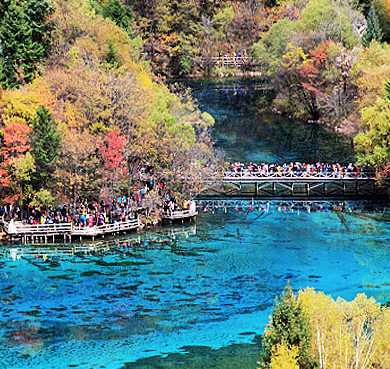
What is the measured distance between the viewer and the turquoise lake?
183 ft

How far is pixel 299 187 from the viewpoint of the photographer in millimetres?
95188

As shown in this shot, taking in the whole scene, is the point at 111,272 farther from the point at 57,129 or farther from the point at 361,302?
the point at 361,302

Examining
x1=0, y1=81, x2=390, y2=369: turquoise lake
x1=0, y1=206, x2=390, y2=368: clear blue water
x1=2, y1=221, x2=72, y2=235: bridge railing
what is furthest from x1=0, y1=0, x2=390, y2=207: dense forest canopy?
x1=0, y1=206, x2=390, y2=368: clear blue water

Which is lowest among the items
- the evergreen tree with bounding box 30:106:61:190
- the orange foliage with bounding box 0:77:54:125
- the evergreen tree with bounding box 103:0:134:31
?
the evergreen tree with bounding box 30:106:61:190

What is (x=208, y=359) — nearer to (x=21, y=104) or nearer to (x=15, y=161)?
(x=15, y=161)

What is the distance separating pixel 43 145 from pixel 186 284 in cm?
2163

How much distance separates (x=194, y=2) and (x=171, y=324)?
127m

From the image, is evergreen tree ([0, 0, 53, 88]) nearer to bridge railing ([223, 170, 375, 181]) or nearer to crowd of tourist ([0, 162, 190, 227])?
crowd of tourist ([0, 162, 190, 227])

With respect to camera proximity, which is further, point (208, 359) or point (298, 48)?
point (298, 48)

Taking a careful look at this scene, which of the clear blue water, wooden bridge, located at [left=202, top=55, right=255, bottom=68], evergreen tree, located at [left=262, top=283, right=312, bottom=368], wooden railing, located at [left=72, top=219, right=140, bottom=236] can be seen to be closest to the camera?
evergreen tree, located at [left=262, top=283, right=312, bottom=368]

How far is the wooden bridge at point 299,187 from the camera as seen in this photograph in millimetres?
91188

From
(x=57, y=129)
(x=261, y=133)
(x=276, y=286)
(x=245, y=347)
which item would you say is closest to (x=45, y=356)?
(x=245, y=347)

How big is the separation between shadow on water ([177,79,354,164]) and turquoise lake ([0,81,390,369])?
20.2 metres

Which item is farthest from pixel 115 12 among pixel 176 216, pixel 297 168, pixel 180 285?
pixel 180 285
